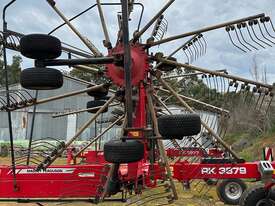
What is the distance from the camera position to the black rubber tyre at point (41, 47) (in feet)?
17.3

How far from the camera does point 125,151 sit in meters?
5.30

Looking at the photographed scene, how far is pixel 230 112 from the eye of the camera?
9.80m

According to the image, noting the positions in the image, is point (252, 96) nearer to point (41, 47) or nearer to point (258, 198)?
point (258, 198)

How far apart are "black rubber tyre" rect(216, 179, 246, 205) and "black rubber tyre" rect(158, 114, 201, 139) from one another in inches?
241

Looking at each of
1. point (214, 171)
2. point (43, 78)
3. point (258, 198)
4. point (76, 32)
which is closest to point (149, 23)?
point (76, 32)

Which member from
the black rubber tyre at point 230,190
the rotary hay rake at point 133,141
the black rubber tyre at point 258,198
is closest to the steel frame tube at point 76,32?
the rotary hay rake at point 133,141

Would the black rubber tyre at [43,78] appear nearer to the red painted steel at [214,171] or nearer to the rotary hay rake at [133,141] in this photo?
the rotary hay rake at [133,141]

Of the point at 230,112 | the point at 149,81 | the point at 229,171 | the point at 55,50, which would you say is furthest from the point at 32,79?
the point at 230,112

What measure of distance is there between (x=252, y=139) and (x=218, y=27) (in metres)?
26.2

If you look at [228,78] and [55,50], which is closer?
[55,50]

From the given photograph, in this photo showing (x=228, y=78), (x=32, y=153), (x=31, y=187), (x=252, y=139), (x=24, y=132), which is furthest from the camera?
(x=24, y=132)

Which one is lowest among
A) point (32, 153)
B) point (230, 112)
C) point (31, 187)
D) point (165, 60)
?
point (31, 187)

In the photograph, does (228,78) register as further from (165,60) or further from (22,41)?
(22,41)

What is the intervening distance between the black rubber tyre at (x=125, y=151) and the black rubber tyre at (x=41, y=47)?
124 centimetres
